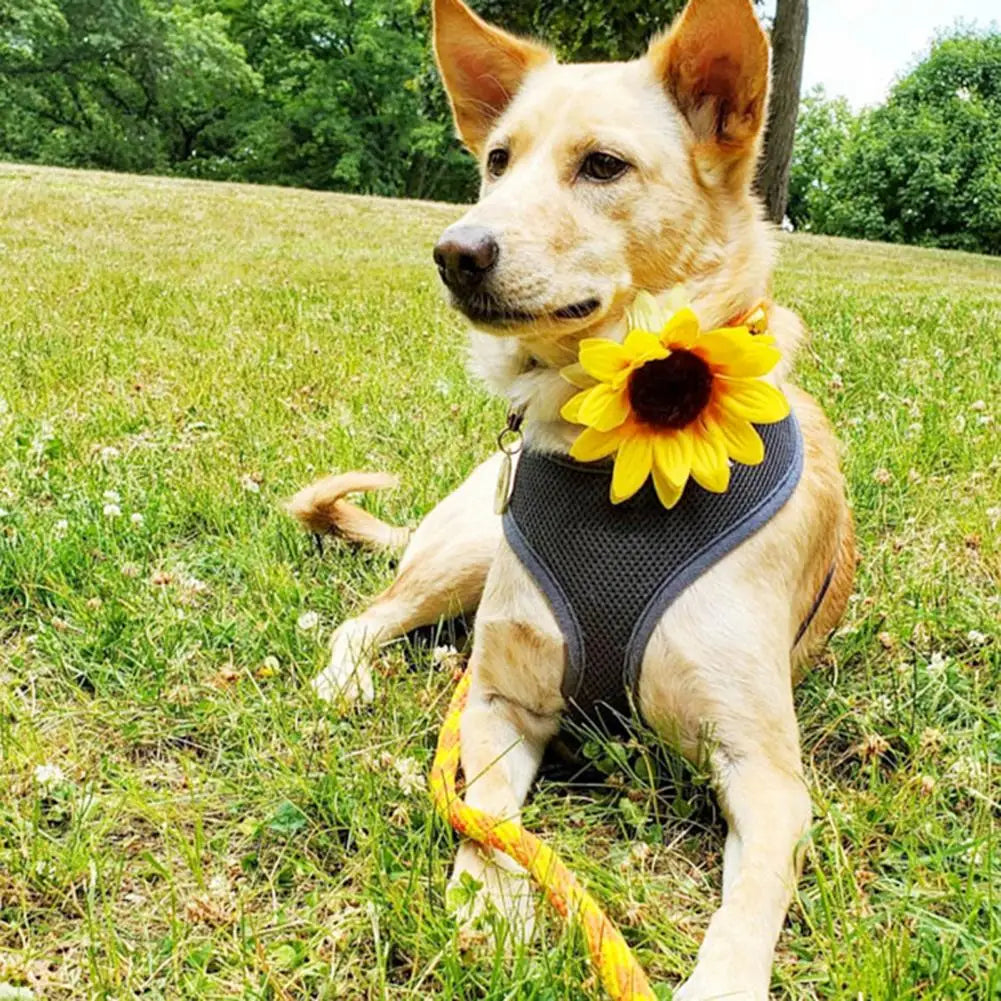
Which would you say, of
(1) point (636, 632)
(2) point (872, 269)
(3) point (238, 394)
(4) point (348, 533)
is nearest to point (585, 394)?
(1) point (636, 632)

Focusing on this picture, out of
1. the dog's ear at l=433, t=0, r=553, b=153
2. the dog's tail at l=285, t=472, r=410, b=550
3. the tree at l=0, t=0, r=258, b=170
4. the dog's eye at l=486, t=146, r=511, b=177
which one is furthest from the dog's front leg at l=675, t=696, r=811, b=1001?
the tree at l=0, t=0, r=258, b=170

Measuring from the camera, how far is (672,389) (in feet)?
7.59

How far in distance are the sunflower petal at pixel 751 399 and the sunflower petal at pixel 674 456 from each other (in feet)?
0.38

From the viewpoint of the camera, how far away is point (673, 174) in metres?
2.50

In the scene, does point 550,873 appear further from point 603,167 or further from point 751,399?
point 603,167

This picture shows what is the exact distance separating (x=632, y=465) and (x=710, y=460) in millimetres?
168

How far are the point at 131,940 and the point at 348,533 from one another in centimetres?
193

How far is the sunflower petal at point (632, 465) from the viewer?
7.36ft

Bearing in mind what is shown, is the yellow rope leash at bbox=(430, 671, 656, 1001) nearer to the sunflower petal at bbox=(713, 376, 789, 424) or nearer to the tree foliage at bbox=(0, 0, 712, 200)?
the sunflower petal at bbox=(713, 376, 789, 424)

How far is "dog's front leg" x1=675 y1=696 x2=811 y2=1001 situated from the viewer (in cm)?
175

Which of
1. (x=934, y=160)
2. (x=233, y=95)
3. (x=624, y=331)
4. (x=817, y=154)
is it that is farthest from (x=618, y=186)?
(x=817, y=154)

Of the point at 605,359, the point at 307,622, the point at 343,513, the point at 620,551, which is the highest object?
the point at 605,359

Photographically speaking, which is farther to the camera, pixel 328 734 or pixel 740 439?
pixel 328 734

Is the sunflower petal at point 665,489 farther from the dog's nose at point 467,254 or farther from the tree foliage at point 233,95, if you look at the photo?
the tree foliage at point 233,95
